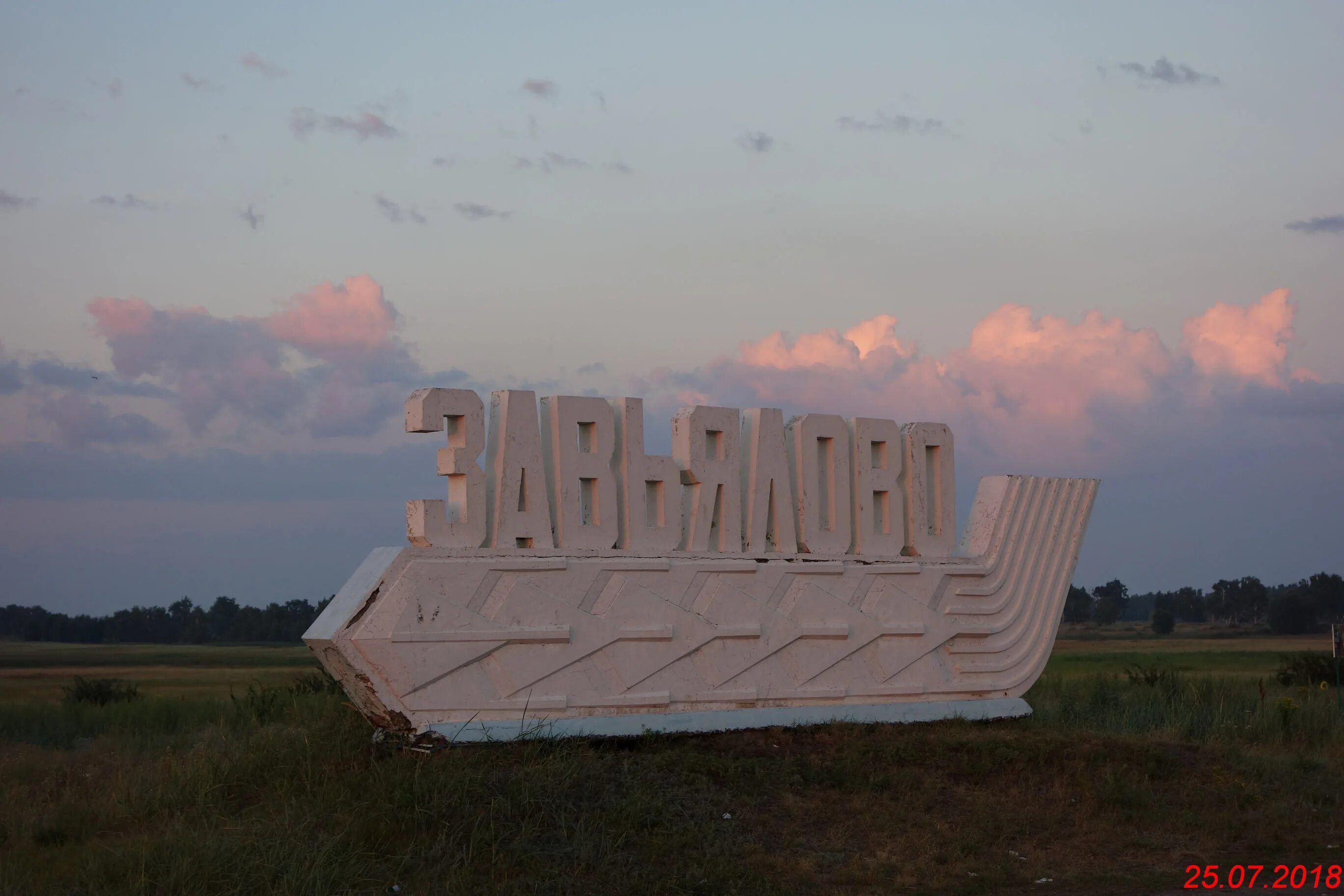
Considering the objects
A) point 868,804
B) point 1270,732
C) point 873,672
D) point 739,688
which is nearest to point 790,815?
point 868,804

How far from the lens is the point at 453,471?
10.2 metres

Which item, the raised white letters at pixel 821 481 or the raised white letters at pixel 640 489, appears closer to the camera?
the raised white letters at pixel 640 489

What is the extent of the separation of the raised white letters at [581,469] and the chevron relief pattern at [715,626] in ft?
0.88

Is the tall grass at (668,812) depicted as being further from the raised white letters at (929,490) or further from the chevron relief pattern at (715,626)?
the raised white letters at (929,490)

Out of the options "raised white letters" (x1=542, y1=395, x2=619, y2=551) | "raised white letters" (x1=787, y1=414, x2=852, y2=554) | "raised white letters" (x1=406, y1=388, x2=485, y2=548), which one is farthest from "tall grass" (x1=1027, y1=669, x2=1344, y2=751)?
"raised white letters" (x1=406, y1=388, x2=485, y2=548)

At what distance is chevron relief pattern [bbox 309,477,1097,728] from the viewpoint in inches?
387

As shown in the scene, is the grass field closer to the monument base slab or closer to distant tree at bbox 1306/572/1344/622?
the monument base slab

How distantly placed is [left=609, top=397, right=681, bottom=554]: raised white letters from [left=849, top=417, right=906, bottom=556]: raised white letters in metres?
2.21

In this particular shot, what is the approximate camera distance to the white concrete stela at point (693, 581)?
9.93m

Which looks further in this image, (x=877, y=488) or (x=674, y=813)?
(x=877, y=488)

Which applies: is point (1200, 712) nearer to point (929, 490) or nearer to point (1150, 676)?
point (1150, 676)

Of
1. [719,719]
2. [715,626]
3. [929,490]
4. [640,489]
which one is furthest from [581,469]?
[929,490]
